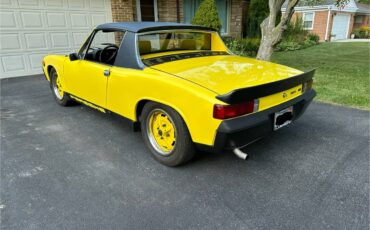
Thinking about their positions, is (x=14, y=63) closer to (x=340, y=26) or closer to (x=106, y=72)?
(x=106, y=72)

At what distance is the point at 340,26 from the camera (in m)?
27.4

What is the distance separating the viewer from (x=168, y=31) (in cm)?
376

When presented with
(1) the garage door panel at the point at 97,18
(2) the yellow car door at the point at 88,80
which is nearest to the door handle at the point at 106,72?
(2) the yellow car door at the point at 88,80

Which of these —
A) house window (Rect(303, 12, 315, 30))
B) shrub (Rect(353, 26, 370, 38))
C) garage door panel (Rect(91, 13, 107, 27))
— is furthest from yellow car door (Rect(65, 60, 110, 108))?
shrub (Rect(353, 26, 370, 38))

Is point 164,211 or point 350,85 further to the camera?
point 350,85

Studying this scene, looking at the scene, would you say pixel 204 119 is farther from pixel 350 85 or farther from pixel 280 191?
pixel 350 85

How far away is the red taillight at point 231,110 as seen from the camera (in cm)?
243

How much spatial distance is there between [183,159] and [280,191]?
1011mm

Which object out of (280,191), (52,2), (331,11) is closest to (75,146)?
(280,191)

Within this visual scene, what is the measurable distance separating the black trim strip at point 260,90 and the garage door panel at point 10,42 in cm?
775

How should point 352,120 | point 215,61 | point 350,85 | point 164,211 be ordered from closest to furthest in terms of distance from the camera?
point 164,211 < point 215,61 < point 352,120 < point 350,85

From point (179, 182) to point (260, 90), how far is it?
1221 millimetres

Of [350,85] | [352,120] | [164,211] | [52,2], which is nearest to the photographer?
[164,211]

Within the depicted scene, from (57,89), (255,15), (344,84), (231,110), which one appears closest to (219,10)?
(255,15)
